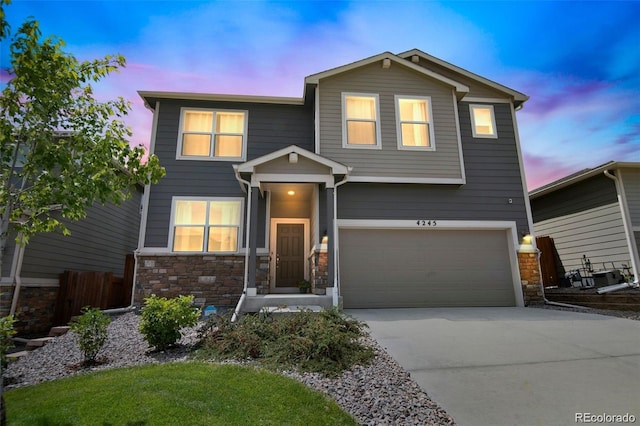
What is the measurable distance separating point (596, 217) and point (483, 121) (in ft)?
16.2

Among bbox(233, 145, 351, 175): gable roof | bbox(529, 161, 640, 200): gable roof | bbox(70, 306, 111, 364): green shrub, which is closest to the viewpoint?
bbox(70, 306, 111, 364): green shrub

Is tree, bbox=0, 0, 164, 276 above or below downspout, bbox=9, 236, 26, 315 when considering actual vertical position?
above

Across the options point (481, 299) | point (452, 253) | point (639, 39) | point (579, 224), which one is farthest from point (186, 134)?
point (639, 39)

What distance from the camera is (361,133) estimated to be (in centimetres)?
923

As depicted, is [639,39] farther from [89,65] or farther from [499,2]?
[89,65]

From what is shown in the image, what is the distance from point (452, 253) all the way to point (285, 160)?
5.20 m

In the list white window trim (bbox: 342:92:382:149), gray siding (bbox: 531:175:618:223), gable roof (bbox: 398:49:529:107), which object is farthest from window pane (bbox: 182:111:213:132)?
gray siding (bbox: 531:175:618:223)

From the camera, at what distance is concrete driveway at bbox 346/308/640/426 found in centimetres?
285

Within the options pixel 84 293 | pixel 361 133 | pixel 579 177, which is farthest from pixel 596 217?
pixel 84 293

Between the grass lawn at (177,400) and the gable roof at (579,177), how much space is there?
449 inches

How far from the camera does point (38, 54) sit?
3055mm

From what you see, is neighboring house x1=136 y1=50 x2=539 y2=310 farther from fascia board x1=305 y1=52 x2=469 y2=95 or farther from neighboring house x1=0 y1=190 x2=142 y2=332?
neighboring house x1=0 y1=190 x2=142 y2=332

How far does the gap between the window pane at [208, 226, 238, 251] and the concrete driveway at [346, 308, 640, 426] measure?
4206 millimetres

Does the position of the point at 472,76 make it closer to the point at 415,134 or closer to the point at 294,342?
the point at 415,134
